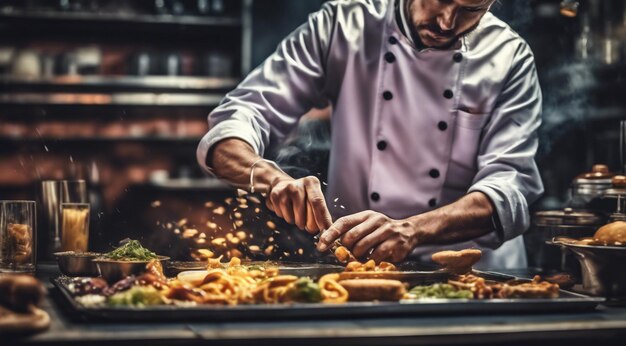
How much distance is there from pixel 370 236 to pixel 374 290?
1.65ft

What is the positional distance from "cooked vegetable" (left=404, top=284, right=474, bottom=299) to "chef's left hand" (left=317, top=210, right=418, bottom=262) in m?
0.33

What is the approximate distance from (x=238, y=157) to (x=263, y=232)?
1155 millimetres

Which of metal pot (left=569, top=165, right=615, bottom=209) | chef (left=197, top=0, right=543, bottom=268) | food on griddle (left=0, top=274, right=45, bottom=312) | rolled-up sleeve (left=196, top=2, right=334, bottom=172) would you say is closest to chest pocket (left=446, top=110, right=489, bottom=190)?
chef (left=197, top=0, right=543, bottom=268)

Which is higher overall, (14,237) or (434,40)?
(434,40)

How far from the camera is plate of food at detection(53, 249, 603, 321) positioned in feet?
4.73

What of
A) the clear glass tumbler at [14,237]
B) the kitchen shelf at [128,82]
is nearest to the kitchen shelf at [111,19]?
the kitchen shelf at [128,82]

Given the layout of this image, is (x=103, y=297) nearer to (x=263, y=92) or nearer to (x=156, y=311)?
→ (x=156, y=311)

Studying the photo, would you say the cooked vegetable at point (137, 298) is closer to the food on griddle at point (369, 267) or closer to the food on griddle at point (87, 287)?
the food on griddle at point (87, 287)

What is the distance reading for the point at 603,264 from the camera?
189cm

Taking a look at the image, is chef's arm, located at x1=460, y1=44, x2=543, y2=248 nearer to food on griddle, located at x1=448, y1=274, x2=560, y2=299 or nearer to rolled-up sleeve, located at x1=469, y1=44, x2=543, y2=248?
rolled-up sleeve, located at x1=469, y1=44, x2=543, y2=248

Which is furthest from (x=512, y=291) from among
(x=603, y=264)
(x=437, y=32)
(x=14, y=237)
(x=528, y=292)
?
(x=14, y=237)

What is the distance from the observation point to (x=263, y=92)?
2889mm

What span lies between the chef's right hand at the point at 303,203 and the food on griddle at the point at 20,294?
873 mm

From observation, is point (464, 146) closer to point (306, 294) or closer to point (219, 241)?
point (219, 241)
